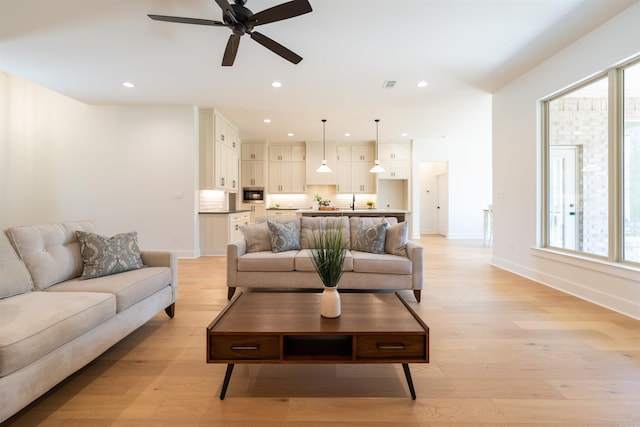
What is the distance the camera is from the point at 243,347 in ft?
4.99

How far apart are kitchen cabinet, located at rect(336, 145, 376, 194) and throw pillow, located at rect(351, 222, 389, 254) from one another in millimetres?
5107

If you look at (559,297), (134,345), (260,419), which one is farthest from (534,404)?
(134,345)

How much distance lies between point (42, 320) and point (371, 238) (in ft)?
9.34

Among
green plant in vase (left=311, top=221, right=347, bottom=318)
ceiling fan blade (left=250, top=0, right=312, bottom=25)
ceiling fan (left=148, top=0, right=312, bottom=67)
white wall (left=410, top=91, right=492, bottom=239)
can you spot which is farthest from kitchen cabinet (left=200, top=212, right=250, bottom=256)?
white wall (left=410, top=91, right=492, bottom=239)

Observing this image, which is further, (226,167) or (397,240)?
(226,167)

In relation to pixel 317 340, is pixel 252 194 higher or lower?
higher

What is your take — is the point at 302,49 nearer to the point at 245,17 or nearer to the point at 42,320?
the point at 245,17

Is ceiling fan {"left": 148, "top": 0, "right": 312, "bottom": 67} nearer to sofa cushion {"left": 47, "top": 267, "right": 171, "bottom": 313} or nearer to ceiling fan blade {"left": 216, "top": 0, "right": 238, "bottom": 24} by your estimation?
ceiling fan blade {"left": 216, "top": 0, "right": 238, "bottom": 24}

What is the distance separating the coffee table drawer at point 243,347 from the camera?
1512 mm

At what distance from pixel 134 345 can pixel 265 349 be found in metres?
1.31

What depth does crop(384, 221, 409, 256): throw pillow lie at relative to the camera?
332 cm

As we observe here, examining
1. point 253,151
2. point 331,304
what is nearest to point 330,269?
point 331,304

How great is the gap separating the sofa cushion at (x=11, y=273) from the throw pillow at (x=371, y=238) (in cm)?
293

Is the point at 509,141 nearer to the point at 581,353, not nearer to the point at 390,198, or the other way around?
the point at 581,353
